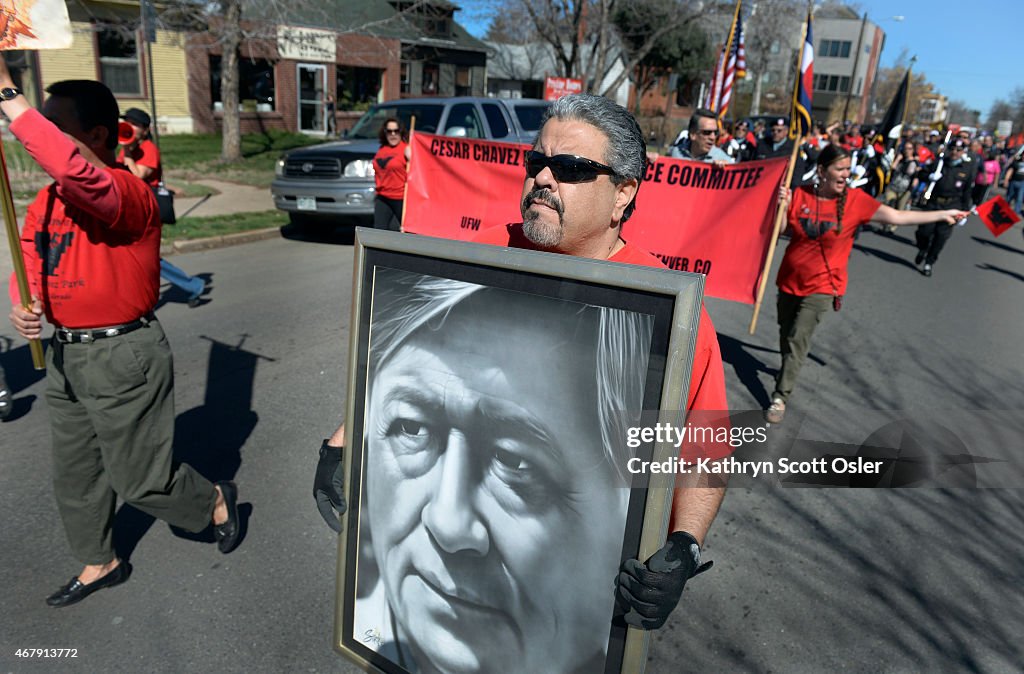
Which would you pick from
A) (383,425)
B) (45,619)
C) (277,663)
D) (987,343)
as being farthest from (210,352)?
(987,343)

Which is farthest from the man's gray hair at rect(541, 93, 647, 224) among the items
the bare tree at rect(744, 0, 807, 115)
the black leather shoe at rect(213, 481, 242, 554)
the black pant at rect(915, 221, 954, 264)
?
the bare tree at rect(744, 0, 807, 115)

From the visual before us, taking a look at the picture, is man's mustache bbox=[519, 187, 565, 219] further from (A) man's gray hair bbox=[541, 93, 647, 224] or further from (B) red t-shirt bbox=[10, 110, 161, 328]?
(B) red t-shirt bbox=[10, 110, 161, 328]

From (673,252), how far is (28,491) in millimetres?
4720

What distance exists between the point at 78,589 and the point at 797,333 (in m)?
4.73

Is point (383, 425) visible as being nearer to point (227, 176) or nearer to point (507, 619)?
point (507, 619)

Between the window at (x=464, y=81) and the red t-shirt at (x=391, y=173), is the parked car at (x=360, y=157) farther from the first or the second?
the window at (x=464, y=81)

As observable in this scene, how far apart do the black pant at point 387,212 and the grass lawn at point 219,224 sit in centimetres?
303

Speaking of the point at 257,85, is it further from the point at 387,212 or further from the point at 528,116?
the point at 387,212

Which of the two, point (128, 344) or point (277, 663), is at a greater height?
point (128, 344)

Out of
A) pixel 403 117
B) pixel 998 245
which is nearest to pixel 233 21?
pixel 403 117

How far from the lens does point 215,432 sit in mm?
4578

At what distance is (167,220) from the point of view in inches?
194

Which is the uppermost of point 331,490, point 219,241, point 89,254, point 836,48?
point 836,48

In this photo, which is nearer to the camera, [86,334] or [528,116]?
[86,334]
